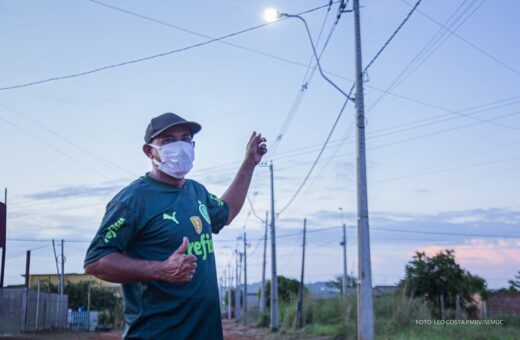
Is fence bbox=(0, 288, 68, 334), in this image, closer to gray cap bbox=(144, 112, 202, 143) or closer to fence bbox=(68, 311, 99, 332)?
fence bbox=(68, 311, 99, 332)

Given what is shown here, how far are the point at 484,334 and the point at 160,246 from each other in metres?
16.9

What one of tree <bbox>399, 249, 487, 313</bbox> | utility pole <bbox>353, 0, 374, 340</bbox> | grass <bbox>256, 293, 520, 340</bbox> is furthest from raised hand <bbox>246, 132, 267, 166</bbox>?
tree <bbox>399, 249, 487, 313</bbox>

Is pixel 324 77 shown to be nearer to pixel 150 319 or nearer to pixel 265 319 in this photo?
pixel 150 319

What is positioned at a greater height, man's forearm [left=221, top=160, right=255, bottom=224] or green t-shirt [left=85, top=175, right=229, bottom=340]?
man's forearm [left=221, top=160, right=255, bottom=224]

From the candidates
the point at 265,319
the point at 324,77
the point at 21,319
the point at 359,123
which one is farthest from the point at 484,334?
the point at 265,319

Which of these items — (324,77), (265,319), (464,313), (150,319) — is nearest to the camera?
(150,319)

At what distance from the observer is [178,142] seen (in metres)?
3.58

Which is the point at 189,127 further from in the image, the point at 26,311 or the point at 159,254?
the point at 26,311

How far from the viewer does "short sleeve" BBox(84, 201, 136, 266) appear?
10.1 ft

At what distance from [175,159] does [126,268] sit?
71cm

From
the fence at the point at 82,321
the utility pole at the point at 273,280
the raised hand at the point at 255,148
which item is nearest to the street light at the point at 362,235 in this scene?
the raised hand at the point at 255,148

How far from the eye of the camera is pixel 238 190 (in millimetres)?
4180

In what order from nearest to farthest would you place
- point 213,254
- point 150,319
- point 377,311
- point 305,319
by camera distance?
1. point 150,319
2. point 213,254
3. point 377,311
4. point 305,319

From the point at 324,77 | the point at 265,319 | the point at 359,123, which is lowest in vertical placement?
the point at 265,319
